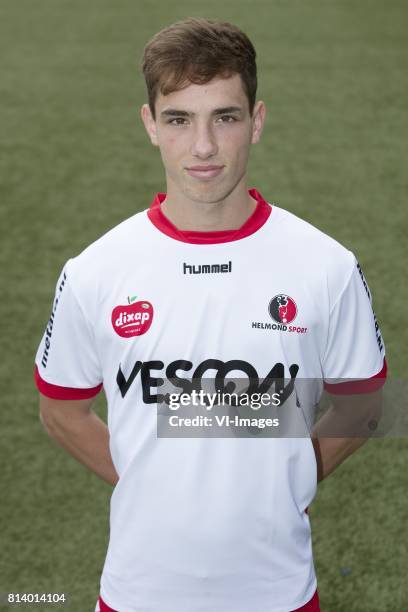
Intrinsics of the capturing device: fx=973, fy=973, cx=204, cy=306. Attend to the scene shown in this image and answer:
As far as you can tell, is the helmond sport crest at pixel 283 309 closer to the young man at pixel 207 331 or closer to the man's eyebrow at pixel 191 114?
the young man at pixel 207 331

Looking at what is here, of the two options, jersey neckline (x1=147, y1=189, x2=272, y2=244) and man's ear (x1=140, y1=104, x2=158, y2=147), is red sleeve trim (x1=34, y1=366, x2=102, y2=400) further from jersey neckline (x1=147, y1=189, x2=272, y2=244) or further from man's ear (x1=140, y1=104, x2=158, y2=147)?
man's ear (x1=140, y1=104, x2=158, y2=147)

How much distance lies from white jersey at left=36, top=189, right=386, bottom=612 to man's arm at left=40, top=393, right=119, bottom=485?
25 cm

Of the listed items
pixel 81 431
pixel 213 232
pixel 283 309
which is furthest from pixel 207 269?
pixel 81 431

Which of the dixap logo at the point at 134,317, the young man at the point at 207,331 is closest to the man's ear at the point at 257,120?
the young man at the point at 207,331

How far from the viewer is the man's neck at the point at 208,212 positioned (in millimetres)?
2457

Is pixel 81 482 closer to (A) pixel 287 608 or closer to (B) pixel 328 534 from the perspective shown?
(B) pixel 328 534

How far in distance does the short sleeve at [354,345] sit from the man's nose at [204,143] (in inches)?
18.2

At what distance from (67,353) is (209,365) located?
1.39 feet

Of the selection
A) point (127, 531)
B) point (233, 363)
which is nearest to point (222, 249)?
point (233, 363)

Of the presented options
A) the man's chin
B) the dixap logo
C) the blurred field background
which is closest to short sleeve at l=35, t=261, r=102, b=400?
the dixap logo

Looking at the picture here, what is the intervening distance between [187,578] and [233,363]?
1.83 feet

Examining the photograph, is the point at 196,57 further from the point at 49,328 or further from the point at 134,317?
the point at 49,328

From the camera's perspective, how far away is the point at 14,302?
596 centimetres

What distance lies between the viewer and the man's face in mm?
2393
